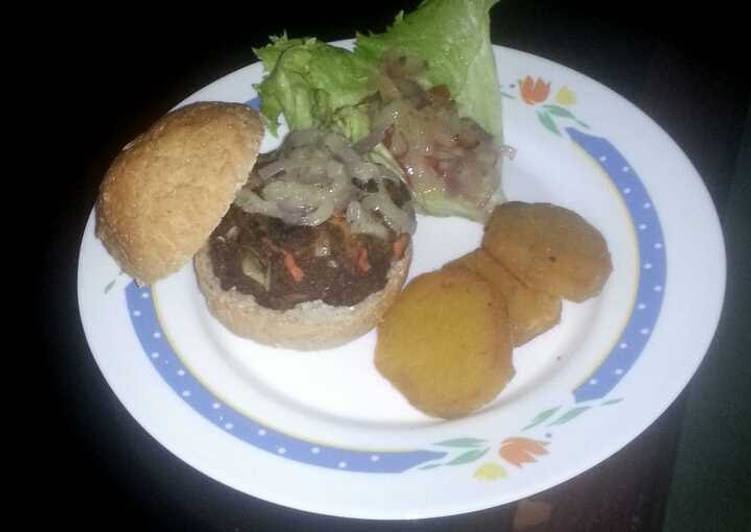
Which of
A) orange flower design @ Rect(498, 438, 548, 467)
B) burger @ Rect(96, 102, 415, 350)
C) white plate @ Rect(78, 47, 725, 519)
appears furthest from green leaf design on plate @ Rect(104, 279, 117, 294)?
orange flower design @ Rect(498, 438, 548, 467)

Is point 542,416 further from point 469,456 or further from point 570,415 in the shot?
point 469,456

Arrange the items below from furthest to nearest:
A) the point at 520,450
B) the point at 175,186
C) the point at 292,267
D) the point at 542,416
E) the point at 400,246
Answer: the point at 400,246, the point at 292,267, the point at 175,186, the point at 542,416, the point at 520,450

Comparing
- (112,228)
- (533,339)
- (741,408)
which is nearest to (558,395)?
Result: (533,339)

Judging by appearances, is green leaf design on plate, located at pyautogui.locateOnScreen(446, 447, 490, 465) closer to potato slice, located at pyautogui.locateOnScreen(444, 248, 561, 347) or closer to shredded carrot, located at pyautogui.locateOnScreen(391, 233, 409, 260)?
potato slice, located at pyautogui.locateOnScreen(444, 248, 561, 347)

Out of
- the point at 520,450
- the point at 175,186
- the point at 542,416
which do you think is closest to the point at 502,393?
the point at 542,416

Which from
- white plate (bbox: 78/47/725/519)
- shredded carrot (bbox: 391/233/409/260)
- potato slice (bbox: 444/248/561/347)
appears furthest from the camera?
shredded carrot (bbox: 391/233/409/260)

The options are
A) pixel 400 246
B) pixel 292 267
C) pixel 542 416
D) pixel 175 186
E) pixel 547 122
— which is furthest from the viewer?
pixel 547 122
